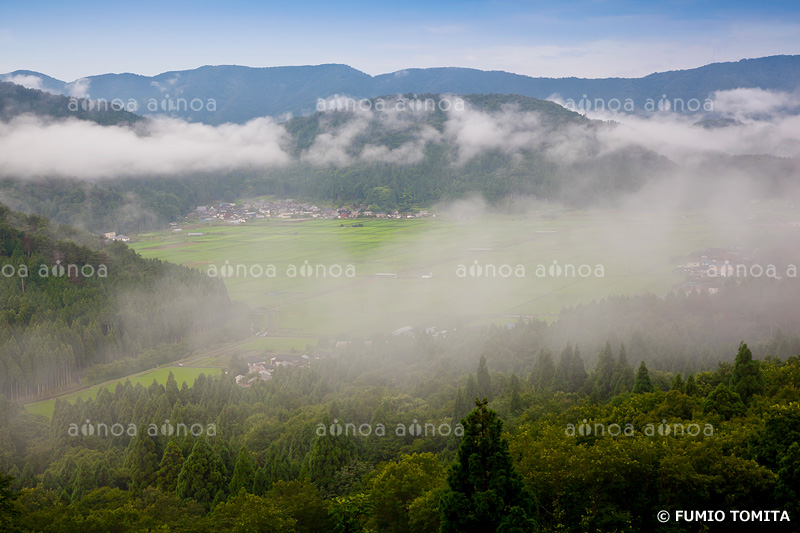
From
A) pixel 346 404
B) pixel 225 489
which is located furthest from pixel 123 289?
pixel 225 489

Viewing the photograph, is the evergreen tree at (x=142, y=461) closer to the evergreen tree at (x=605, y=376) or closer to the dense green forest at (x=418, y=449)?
the dense green forest at (x=418, y=449)

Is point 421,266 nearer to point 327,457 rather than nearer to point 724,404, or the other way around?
point 327,457

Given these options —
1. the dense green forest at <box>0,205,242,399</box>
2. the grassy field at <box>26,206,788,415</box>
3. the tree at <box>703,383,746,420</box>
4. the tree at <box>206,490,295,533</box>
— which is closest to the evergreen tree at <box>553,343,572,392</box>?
the tree at <box>703,383,746,420</box>

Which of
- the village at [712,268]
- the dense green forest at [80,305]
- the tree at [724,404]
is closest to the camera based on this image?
the tree at [724,404]

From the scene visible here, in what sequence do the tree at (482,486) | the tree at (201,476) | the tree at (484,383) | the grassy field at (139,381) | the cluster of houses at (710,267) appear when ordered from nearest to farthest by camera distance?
the tree at (482,486), the tree at (201,476), the tree at (484,383), the grassy field at (139,381), the cluster of houses at (710,267)

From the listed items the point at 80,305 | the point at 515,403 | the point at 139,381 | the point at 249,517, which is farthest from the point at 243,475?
the point at 80,305

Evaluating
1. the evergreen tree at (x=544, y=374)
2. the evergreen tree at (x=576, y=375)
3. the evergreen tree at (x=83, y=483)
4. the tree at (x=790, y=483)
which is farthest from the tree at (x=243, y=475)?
the evergreen tree at (x=576, y=375)

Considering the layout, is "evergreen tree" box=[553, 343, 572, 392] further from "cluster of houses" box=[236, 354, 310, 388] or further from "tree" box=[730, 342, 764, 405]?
"cluster of houses" box=[236, 354, 310, 388]

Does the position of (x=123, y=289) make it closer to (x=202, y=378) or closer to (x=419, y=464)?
(x=202, y=378)
